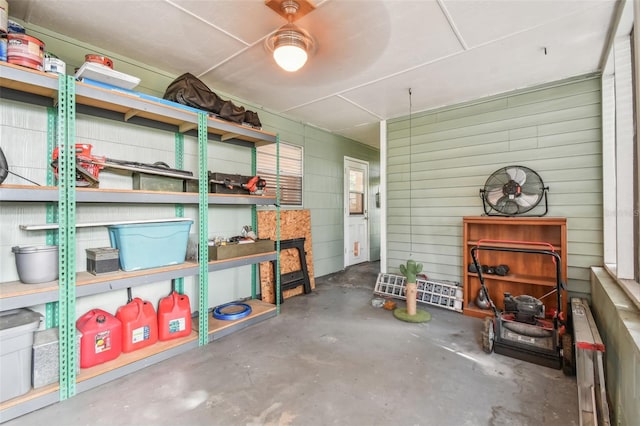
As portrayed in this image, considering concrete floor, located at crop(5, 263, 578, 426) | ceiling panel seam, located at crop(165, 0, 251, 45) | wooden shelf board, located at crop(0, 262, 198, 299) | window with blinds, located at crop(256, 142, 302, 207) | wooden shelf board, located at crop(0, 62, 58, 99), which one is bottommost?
concrete floor, located at crop(5, 263, 578, 426)

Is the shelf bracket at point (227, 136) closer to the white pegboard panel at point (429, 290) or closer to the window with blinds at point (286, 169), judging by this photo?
the window with blinds at point (286, 169)

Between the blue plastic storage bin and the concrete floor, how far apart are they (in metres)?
0.83

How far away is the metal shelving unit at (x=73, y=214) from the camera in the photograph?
179 centimetres

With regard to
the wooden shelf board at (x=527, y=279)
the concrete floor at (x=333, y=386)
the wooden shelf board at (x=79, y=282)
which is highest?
the wooden shelf board at (x=79, y=282)

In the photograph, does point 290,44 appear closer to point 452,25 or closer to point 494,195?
point 452,25

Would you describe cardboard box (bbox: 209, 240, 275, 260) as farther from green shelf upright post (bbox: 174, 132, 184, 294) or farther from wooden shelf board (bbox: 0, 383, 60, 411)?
wooden shelf board (bbox: 0, 383, 60, 411)

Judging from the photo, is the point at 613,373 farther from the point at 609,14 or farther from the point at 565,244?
the point at 609,14

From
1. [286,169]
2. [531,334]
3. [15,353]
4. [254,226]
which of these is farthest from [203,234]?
[531,334]

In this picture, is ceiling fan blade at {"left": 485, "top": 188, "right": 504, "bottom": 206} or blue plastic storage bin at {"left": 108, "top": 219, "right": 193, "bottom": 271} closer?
blue plastic storage bin at {"left": 108, "top": 219, "right": 193, "bottom": 271}

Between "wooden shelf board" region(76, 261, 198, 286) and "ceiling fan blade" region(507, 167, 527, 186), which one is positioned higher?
"ceiling fan blade" region(507, 167, 527, 186)

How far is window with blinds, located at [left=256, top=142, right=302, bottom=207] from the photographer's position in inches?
164

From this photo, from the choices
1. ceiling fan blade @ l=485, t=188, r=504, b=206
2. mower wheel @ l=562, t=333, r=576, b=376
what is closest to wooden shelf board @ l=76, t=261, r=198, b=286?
mower wheel @ l=562, t=333, r=576, b=376

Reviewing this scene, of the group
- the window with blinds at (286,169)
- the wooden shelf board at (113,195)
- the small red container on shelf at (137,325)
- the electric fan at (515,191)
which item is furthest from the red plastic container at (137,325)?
the electric fan at (515,191)

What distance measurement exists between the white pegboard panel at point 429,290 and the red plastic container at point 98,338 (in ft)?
10.3
